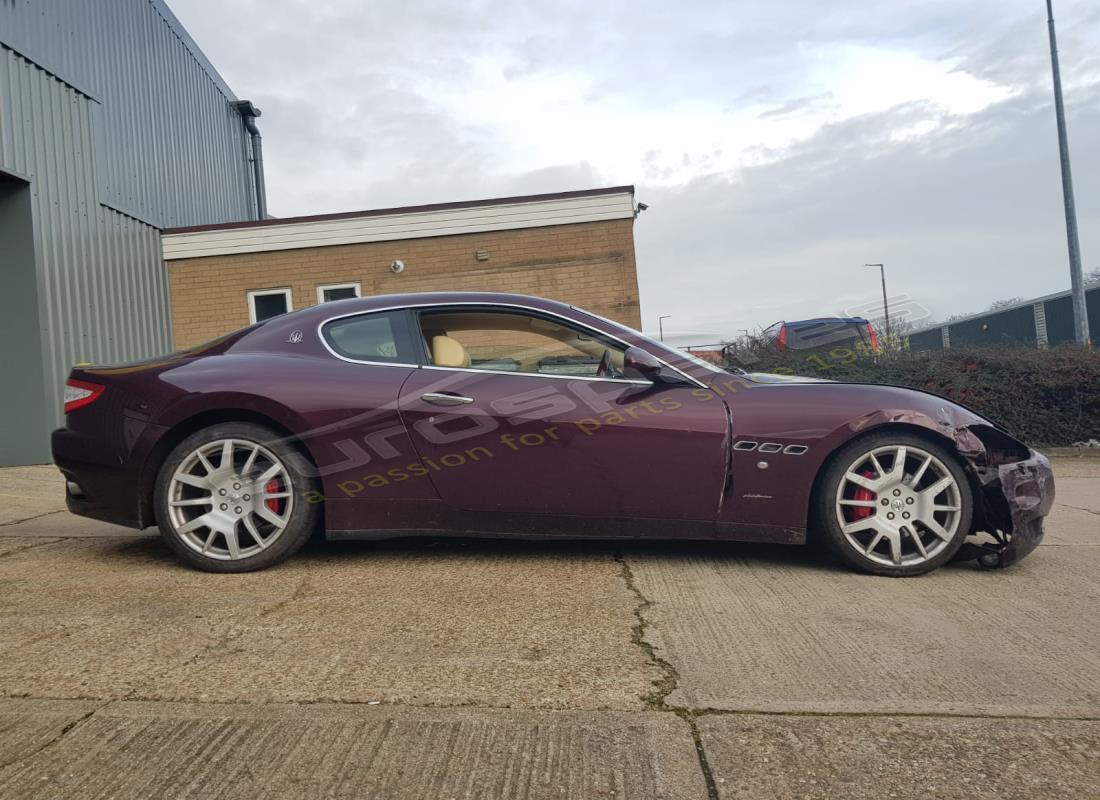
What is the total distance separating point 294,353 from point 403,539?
123cm

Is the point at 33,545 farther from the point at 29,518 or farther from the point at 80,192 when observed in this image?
the point at 80,192

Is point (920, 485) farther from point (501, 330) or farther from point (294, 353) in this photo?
point (294, 353)

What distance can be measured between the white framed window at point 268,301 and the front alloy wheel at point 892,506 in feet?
36.3

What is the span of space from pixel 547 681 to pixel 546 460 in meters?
1.38

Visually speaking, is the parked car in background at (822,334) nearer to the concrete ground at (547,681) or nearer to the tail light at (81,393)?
the concrete ground at (547,681)

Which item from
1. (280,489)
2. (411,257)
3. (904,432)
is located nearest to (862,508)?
(904,432)

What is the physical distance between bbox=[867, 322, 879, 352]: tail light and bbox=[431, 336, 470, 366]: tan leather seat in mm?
7627

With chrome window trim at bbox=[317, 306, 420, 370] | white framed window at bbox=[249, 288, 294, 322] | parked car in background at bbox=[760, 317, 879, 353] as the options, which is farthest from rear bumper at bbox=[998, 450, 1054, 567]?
white framed window at bbox=[249, 288, 294, 322]

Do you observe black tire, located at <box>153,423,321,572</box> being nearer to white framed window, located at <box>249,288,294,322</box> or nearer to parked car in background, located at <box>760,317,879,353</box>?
parked car in background, located at <box>760,317,879,353</box>

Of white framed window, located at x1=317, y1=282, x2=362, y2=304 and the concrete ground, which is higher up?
white framed window, located at x1=317, y1=282, x2=362, y2=304

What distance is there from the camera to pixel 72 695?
92.1 inches

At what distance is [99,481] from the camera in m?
3.84

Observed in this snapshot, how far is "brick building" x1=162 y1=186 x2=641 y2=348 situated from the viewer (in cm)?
1258

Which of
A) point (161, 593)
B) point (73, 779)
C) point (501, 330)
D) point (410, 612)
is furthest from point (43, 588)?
point (501, 330)
